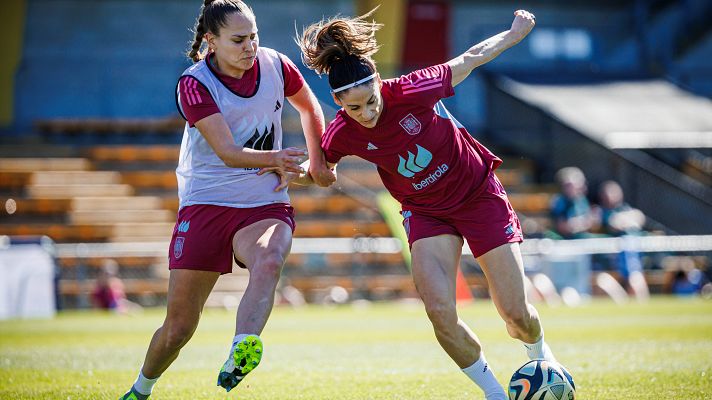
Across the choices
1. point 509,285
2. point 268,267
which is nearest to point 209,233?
point 268,267

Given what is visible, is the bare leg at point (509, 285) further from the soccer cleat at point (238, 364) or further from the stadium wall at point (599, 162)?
the stadium wall at point (599, 162)

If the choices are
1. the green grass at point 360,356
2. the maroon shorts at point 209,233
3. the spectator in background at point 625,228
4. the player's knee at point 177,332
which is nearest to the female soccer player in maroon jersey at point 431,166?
the maroon shorts at point 209,233

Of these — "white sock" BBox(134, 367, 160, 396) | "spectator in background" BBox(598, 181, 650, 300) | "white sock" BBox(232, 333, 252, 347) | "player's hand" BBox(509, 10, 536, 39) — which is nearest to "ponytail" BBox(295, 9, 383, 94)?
"player's hand" BBox(509, 10, 536, 39)

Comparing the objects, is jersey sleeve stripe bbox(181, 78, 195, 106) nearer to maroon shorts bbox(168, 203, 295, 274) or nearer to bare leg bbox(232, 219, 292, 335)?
maroon shorts bbox(168, 203, 295, 274)

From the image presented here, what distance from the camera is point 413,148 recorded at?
20.6 feet

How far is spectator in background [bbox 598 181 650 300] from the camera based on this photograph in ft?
63.6

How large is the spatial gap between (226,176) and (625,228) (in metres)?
15.0

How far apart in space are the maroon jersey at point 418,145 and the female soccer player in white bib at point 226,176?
296 millimetres

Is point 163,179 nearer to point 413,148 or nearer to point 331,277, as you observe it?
point 331,277

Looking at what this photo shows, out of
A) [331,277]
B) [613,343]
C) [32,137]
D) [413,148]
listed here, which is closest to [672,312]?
[613,343]

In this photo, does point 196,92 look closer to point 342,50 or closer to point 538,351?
point 342,50

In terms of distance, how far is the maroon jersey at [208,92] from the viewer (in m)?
6.06

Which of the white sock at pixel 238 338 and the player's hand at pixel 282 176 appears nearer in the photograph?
the white sock at pixel 238 338

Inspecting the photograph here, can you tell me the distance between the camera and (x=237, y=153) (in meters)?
5.96
